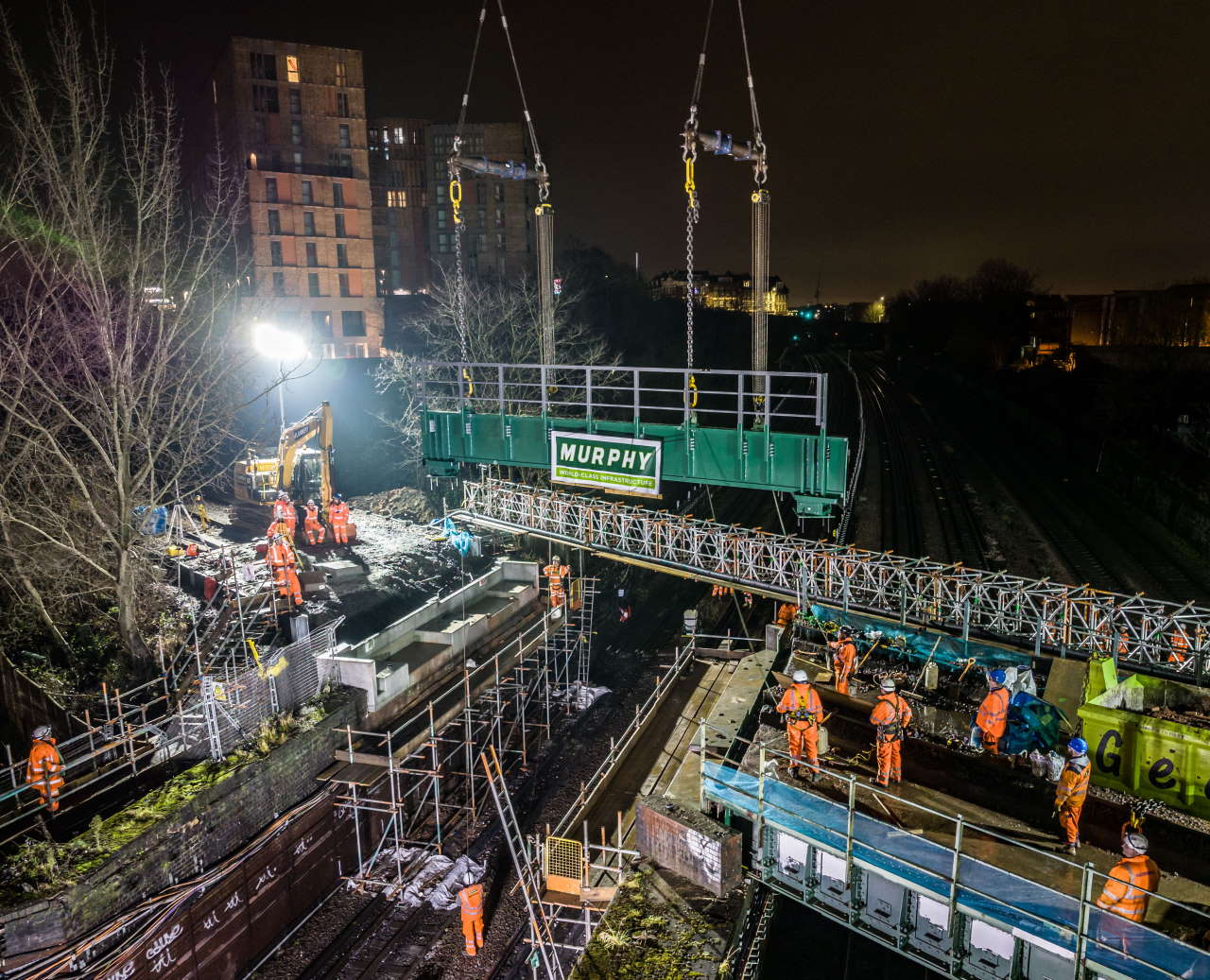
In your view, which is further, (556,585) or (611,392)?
(611,392)

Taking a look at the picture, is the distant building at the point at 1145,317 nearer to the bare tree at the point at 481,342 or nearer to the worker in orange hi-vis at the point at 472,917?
the bare tree at the point at 481,342

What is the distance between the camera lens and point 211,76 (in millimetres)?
48781

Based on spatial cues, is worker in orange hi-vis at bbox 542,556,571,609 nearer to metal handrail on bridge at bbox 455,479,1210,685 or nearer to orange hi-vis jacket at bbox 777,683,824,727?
metal handrail on bridge at bbox 455,479,1210,685

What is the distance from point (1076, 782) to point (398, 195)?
2779 inches

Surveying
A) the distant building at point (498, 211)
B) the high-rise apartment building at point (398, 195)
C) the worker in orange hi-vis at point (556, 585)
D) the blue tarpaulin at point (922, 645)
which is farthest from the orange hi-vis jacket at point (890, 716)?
the high-rise apartment building at point (398, 195)

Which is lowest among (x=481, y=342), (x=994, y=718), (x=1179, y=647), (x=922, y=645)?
(x=922, y=645)

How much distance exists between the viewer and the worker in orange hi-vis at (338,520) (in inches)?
1024

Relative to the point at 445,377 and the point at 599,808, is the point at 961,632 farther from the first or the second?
the point at 445,377

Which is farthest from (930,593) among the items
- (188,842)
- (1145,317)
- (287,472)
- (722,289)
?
(722,289)

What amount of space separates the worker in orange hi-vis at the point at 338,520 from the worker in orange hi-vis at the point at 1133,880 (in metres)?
23.6

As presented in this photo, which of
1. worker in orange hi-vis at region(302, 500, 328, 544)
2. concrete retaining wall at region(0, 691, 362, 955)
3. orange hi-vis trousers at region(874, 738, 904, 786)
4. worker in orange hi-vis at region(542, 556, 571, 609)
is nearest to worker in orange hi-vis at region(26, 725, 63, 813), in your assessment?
concrete retaining wall at region(0, 691, 362, 955)

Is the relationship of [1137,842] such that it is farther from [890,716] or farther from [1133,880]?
[890,716]

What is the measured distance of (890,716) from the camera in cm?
937

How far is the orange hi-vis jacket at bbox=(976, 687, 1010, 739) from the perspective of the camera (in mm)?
10258
